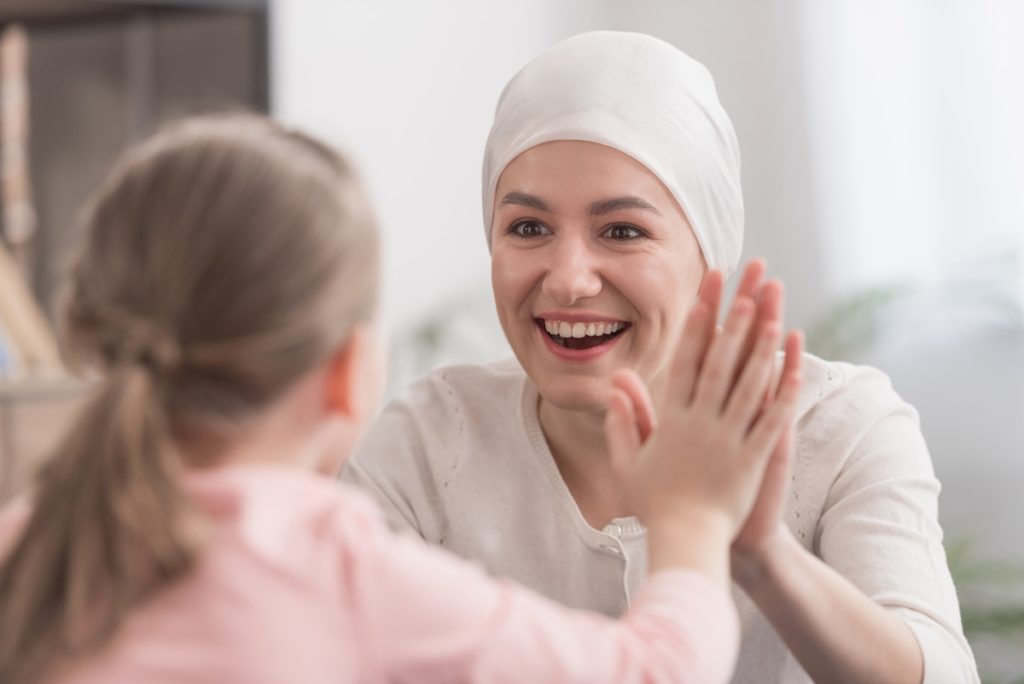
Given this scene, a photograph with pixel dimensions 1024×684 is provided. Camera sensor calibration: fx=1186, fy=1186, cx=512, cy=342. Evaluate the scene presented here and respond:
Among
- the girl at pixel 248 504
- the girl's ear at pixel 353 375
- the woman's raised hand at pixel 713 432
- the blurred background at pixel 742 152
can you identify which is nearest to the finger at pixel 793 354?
the woman's raised hand at pixel 713 432

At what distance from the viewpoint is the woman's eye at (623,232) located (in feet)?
4.83

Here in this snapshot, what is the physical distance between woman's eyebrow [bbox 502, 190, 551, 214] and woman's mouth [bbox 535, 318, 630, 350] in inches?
5.6

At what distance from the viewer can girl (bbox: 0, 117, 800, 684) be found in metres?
0.81

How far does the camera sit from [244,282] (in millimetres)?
863

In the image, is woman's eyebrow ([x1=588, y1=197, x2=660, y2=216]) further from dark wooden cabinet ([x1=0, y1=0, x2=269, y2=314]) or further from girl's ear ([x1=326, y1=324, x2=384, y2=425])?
dark wooden cabinet ([x1=0, y1=0, x2=269, y2=314])

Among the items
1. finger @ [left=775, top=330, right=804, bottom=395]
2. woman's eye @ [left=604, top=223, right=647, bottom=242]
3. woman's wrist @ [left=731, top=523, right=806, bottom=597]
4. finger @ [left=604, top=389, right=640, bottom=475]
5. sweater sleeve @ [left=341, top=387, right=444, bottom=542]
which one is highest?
woman's eye @ [left=604, top=223, right=647, bottom=242]

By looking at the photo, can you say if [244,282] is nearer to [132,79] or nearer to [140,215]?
[140,215]

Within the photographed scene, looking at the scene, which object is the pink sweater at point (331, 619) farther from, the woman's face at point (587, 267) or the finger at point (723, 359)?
the woman's face at point (587, 267)

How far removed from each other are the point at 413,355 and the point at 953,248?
1.64m

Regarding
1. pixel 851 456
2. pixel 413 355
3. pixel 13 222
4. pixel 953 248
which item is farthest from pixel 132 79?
pixel 851 456

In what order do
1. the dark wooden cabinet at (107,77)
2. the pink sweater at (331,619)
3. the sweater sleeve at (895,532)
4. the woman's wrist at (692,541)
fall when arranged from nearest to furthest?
the pink sweater at (331,619) → the woman's wrist at (692,541) → the sweater sleeve at (895,532) → the dark wooden cabinet at (107,77)

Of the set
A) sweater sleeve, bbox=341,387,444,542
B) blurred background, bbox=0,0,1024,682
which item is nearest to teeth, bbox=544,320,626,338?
sweater sleeve, bbox=341,387,444,542

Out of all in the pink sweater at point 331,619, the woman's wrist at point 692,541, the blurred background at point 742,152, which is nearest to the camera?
the pink sweater at point 331,619

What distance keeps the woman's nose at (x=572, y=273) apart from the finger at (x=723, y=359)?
433 mm
